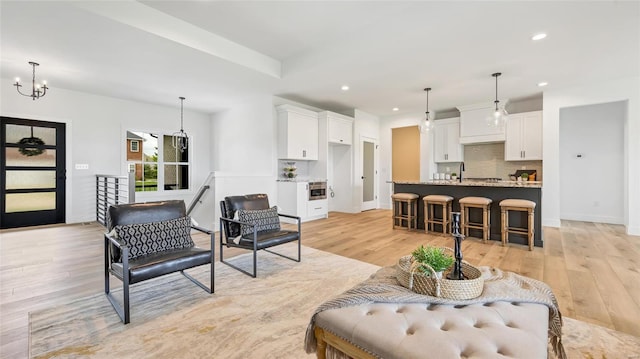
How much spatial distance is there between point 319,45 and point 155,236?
350cm

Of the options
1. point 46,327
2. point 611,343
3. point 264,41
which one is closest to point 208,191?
point 264,41

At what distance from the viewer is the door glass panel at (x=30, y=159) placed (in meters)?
5.45

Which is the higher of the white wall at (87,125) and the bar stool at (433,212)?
the white wall at (87,125)

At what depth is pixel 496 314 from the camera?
1.33 m

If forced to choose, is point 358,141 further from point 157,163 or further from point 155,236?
point 155,236

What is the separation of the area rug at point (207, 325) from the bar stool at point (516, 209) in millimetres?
2256

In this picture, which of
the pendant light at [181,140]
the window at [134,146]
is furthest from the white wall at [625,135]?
the window at [134,146]

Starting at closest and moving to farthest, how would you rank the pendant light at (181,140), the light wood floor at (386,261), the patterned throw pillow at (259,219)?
the light wood floor at (386,261), the patterned throw pillow at (259,219), the pendant light at (181,140)

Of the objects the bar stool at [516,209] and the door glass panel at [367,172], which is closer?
the bar stool at [516,209]

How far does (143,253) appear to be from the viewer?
2.44m

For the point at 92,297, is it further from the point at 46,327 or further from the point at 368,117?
the point at 368,117

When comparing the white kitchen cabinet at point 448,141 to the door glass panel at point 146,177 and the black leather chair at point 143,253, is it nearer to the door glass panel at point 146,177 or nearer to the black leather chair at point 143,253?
the black leather chair at point 143,253

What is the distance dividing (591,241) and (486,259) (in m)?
2.33

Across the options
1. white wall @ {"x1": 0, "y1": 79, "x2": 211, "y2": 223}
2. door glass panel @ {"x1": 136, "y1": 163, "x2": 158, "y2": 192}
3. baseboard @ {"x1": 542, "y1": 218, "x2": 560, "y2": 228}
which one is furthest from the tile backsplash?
door glass panel @ {"x1": 136, "y1": 163, "x2": 158, "y2": 192}
